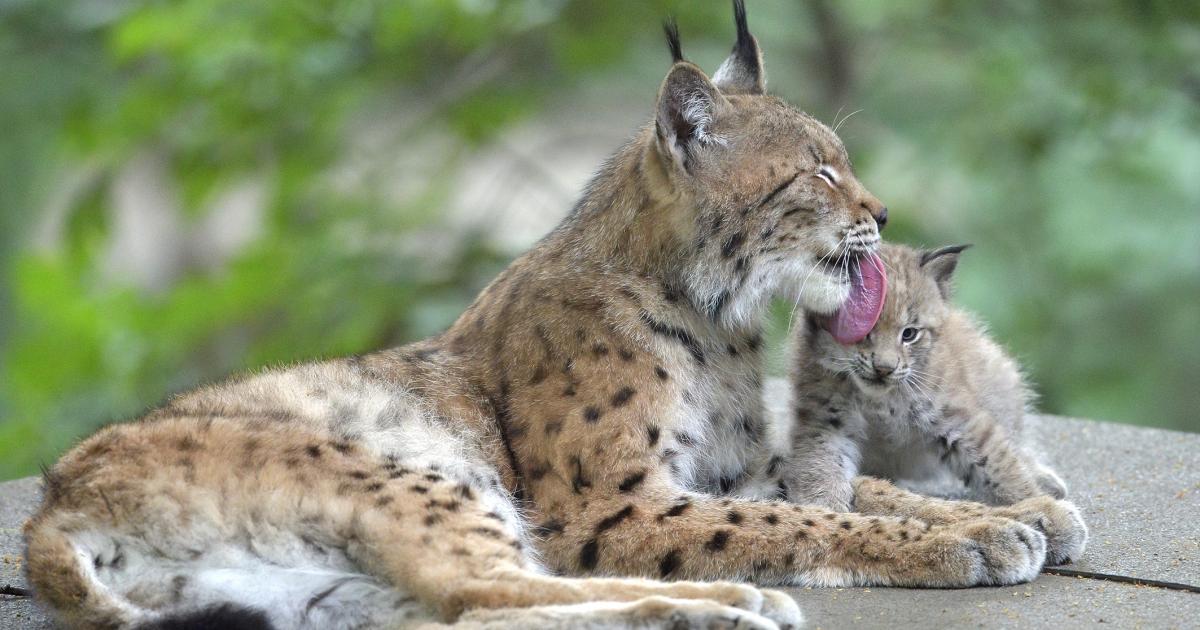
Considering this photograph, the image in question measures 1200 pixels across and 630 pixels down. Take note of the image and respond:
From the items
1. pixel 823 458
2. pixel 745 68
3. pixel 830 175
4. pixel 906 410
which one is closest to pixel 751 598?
pixel 823 458

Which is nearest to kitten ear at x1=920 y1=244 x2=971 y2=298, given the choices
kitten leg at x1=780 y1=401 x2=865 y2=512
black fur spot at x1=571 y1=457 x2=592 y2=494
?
kitten leg at x1=780 y1=401 x2=865 y2=512

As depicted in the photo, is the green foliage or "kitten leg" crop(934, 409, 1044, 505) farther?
the green foliage

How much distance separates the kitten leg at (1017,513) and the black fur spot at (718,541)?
73 centimetres

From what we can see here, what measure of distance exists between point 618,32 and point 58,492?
5313mm

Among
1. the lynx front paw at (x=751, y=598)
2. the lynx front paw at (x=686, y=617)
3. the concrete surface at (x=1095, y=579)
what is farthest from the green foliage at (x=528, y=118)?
the lynx front paw at (x=686, y=617)

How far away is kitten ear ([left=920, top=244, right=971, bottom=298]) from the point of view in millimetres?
5758

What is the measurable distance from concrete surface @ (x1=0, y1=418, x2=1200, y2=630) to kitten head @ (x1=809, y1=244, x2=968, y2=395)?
0.88 meters

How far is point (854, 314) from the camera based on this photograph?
5.41 meters

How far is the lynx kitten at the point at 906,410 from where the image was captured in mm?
5438

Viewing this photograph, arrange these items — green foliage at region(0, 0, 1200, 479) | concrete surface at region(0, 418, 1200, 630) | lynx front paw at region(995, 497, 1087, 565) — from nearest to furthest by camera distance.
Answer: concrete surface at region(0, 418, 1200, 630) < lynx front paw at region(995, 497, 1087, 565) < green foliage at region(0, 0, 1200, 479)

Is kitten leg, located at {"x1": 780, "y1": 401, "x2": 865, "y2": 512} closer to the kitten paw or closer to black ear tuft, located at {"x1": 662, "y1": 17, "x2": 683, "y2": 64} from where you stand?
the kitten paw

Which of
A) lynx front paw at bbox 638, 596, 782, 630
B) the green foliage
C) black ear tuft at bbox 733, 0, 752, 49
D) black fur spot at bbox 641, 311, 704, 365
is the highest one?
the green foliage

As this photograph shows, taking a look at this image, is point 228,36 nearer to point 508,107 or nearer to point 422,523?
point 508,107

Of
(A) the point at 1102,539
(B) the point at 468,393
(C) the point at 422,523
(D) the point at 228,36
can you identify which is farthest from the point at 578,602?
(D) the point at 228,36
